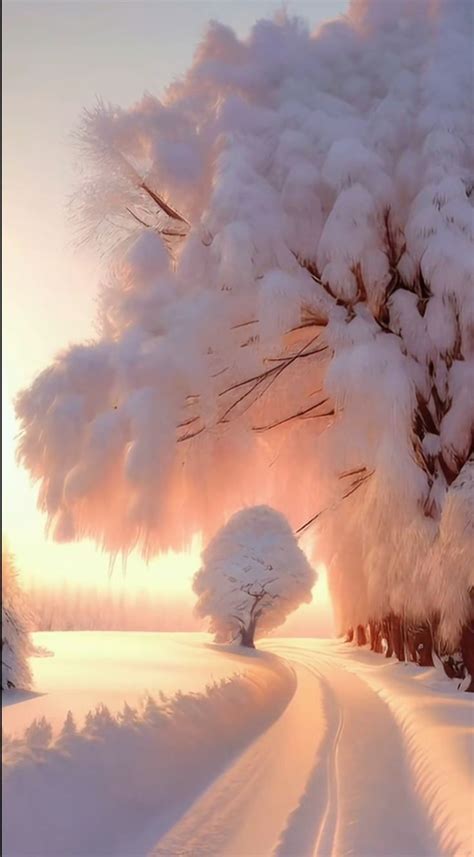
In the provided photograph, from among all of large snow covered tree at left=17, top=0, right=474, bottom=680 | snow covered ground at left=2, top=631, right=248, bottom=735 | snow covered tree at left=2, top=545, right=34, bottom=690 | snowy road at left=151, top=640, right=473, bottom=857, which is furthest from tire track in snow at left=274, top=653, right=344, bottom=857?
snow covered tree at left=2, top=545, right=34, bottom=690

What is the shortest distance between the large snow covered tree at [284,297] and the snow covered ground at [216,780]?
1.58 metres

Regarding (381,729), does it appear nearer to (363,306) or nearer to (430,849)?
(430,849)

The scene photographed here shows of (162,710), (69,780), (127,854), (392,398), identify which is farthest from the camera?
(162,710)

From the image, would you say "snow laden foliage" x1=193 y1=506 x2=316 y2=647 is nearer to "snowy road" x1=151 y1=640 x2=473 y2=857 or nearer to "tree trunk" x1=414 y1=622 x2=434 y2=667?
"tree trunk" x1=414 y1=622 x2=434 y2=667

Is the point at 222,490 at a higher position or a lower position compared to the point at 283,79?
lower

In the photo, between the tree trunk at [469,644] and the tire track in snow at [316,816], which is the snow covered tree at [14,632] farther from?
the tree trunk at [469,644]

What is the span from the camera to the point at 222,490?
6.80 meters

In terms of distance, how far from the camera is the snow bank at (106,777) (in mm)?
3725

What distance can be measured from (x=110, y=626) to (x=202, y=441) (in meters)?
52.2

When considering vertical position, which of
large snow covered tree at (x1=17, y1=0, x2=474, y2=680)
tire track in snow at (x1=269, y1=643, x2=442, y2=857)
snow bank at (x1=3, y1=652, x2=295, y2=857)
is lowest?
tire track in snow at (x1=269, y1=643, x2=442, y2=857)

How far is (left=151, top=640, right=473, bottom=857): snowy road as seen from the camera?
4176mm

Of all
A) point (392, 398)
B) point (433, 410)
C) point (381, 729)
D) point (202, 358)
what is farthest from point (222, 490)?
point (381, 729)

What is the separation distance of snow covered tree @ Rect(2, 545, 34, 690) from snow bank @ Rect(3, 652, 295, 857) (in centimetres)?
89

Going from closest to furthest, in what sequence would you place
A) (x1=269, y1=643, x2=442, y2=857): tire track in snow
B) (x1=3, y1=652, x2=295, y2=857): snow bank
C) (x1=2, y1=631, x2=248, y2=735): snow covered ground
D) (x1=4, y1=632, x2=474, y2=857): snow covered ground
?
1. (x1=3, y1=652, x2=295, y2=857): snow bank
2. (x1=4, y1=632, x2=474, y2=857): snow covered ground
3. (x1=269, y1=643, x2=442, y2=857): tire track in snow
4. (x1=2, y1=631, x2=248, y2=735): snow covered ground
